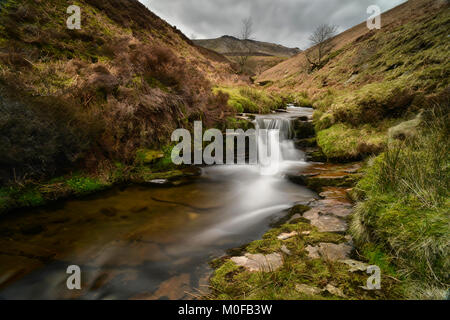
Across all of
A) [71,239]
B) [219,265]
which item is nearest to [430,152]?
[219,265]

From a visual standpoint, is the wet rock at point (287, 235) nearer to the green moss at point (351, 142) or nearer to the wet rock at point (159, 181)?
the wet rock at point (159, 181)

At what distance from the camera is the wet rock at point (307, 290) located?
1.93m

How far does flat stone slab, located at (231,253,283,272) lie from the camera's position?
7.95ft

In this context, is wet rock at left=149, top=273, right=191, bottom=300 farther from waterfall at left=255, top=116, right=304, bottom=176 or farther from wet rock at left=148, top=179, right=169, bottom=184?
waterfall at left=255, top=116, right=304, bottom=176

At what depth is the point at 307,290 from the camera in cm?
197

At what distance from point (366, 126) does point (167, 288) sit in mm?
7881

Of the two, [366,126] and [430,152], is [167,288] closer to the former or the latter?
[430,152]

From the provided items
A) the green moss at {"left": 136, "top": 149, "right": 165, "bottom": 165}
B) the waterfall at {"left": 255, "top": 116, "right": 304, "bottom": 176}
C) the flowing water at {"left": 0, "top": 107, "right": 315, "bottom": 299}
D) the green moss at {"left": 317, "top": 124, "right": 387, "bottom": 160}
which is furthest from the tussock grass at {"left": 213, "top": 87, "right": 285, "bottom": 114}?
the flowing water at {"left": 0, "top": 107, "right": 315, "bottom": 299}

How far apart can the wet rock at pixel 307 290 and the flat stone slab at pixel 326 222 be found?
137cm

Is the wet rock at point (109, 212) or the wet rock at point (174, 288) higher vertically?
the wet rock at point (109, 212)

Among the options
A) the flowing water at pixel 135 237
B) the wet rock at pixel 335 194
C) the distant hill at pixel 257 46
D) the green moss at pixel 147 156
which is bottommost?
the flowing water at pixel 135 237

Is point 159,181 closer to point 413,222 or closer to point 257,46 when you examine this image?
point 413,222

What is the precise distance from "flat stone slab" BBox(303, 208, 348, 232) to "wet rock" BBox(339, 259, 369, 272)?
2.65 feet

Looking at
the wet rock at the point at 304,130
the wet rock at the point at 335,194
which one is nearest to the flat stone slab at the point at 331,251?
the wet rock at the point at 335,194
